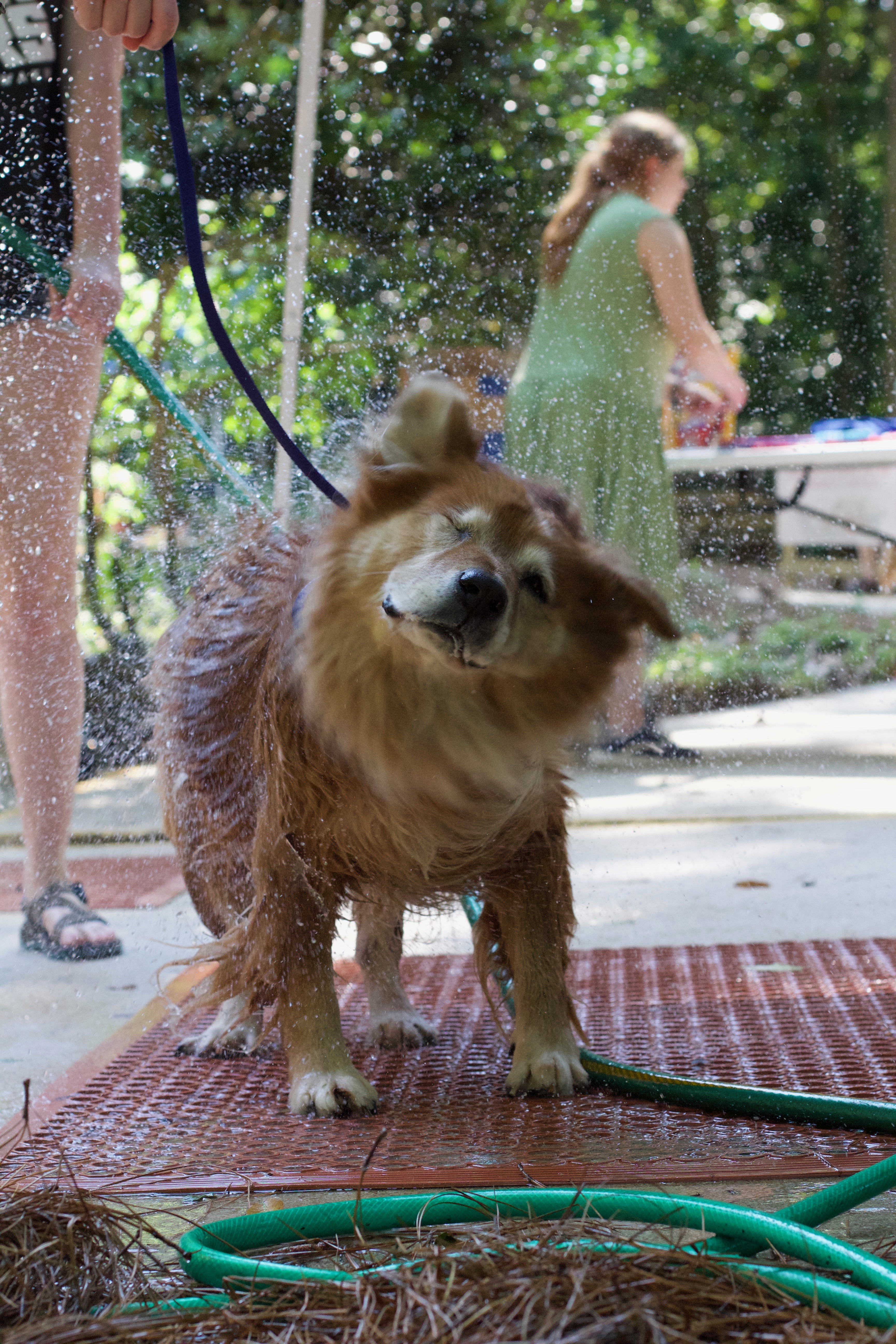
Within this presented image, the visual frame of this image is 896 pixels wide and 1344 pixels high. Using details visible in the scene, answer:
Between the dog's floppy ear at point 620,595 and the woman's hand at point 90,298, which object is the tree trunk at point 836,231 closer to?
the woman's hand at point 90,298

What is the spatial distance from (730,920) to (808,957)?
45 centimetres

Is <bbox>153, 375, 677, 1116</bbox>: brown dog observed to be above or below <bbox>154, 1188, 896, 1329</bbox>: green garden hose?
above

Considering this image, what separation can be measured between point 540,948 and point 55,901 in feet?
4.30

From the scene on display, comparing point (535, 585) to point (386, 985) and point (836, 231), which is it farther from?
point (836, 231)

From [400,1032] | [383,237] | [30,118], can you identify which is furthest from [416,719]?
[383,237]

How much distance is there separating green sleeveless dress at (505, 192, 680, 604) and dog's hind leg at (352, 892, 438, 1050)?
3.21 ft

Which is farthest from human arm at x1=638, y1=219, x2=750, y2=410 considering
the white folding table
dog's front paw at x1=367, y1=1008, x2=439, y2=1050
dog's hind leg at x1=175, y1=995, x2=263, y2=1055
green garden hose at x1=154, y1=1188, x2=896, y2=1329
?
green garden hose at x1=154, y1=1188, x2=896, y2=1329

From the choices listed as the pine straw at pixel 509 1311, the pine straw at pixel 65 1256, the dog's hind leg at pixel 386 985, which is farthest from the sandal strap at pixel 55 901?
the pine straw at pixel 509 1311

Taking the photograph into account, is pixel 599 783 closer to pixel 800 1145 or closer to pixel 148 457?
pixel 148 457

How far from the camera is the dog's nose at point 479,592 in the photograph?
66.1 inches

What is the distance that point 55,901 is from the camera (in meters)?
2.87

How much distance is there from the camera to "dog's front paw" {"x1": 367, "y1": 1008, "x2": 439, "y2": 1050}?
2.31 metres

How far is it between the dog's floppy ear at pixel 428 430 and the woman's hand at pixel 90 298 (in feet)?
3.12

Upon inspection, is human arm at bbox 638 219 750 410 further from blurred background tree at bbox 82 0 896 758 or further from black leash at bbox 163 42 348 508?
black leash at bbox 163 42 348 508
